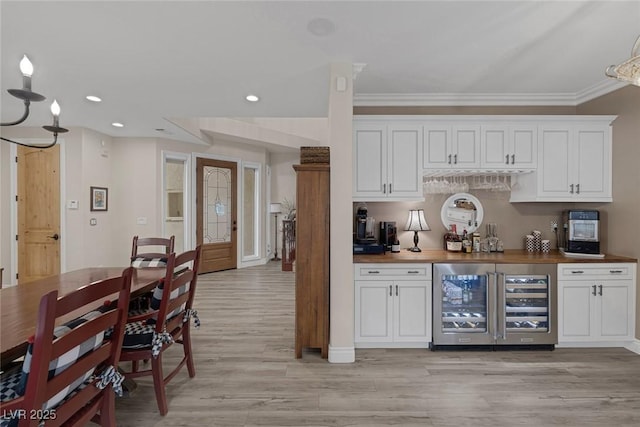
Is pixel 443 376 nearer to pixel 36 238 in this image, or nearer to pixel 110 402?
pixel 110 402

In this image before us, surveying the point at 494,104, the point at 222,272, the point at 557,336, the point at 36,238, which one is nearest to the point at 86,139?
the point at 36,238

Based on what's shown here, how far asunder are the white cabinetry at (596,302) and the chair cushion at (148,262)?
3799mm

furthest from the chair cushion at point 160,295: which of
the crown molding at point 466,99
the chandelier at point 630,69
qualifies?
the chandelier at point 630,69

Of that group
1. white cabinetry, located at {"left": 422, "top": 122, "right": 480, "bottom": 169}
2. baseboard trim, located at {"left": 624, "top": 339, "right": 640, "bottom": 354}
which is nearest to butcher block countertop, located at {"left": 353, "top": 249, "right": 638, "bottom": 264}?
baseboard trim, located at {"left": 624, "top": 339, "right": 640, "bottom": 354}

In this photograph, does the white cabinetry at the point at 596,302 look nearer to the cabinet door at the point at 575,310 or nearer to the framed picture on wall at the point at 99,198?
the cabinet door at the point at 575,310

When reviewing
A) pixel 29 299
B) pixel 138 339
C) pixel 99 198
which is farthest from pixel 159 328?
pixel 99 198

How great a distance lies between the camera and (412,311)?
2896 mm

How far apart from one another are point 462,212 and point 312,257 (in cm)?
192

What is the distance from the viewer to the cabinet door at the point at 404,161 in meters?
3.12

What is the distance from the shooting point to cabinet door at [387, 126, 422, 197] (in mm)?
3117

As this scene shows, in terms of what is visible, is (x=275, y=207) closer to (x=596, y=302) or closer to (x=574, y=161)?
(x=574, y=161)

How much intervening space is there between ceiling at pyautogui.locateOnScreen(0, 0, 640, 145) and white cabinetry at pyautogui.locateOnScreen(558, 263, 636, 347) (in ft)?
6.15

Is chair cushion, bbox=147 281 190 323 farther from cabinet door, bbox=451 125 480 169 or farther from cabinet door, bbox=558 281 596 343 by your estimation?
cabinet door, bbox=558 281 596 343

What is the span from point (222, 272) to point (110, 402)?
5027 mm
